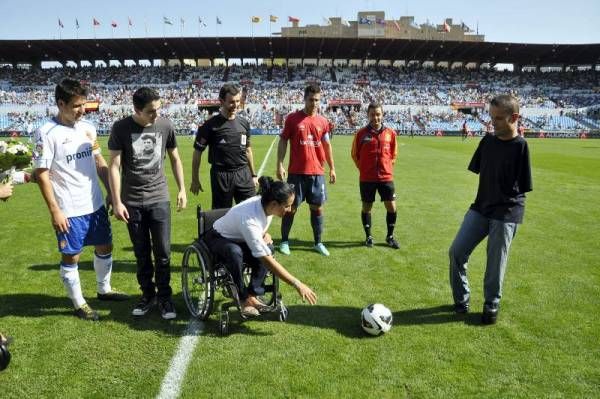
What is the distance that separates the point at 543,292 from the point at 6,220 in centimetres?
946

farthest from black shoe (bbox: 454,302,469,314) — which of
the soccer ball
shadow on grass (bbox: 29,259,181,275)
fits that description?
shadow on grass (bbox: 29,259,181,275)

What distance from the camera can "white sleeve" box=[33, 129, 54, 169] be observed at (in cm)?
390

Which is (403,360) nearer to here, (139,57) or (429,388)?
(429,388)

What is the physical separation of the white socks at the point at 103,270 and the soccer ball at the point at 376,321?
2.77 meters

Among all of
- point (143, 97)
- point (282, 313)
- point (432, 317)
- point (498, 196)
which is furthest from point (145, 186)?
point (498, 196)

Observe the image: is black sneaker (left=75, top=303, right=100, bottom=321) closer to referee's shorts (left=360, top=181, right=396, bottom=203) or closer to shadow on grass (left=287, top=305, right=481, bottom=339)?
shadow on grass (left=287, top=305, right=481, bottom=339)

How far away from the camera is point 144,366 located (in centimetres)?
350

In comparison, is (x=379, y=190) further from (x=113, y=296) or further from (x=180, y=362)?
(x=180, y=362)

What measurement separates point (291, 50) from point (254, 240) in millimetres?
60075

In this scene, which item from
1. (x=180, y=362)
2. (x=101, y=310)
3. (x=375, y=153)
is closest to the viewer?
(x=180, y=362)

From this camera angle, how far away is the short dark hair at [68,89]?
3.93 m

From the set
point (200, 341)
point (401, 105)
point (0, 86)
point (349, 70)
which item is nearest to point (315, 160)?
point (200, 341)

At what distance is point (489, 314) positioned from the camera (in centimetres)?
428

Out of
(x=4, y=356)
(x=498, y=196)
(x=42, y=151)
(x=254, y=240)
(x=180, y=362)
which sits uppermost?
(x=42, y=151)
